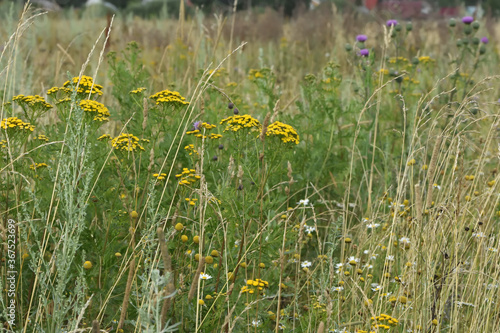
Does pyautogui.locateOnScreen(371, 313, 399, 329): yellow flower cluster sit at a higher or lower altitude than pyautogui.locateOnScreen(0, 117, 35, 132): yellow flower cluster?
lower

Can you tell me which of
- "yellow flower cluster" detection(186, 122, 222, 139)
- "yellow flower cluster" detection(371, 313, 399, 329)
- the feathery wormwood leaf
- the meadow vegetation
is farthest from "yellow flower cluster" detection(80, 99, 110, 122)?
"yellow flower cluster" detection(371, 313, 399, 329)

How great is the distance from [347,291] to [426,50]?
22.3 ft

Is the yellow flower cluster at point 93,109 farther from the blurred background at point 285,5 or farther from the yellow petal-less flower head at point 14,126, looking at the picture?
the blurred background at point 285,5

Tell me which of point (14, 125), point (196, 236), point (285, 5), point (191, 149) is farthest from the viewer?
point (285, 5)

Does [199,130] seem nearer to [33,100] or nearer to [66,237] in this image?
[33,100]

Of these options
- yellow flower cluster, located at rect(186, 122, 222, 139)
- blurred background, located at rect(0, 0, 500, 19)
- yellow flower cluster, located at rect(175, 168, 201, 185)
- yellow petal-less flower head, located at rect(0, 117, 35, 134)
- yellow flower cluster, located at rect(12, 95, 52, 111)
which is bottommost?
blurred background, located at rect(0, 0, 500, 19)

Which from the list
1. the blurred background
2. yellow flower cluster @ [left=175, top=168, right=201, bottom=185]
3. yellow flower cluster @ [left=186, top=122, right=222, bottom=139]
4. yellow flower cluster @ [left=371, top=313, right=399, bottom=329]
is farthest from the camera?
the blurred background

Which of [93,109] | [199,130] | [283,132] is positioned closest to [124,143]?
[93,109]

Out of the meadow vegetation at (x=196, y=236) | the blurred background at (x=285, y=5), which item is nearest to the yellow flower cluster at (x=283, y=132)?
the meadow vegetation at (x=196, y=236)

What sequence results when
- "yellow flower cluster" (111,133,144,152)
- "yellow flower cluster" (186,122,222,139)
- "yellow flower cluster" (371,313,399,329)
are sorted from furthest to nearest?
1. "yellow flower cluster" (186,122,222,139)
2. "yellow flower cluster" (111,133,144,152)
3. "yellow flower cluster" (371,313,399,329)

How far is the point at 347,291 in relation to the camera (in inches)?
93.7

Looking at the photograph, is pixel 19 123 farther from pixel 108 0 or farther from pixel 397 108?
pixel 108 0

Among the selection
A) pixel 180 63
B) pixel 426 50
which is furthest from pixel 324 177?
pixel 426 50

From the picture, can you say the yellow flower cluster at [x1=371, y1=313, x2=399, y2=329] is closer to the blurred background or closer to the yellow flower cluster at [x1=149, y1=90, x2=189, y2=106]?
the yellow flower cluster at [x1=149, y1=90, x2=189, y2=106]
